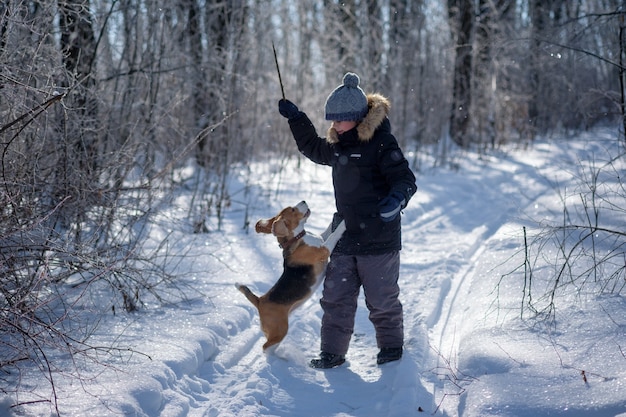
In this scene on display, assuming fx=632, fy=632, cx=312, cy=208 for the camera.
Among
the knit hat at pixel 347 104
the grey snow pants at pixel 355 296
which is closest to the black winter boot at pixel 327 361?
the grey snow pants at pixel 355 296

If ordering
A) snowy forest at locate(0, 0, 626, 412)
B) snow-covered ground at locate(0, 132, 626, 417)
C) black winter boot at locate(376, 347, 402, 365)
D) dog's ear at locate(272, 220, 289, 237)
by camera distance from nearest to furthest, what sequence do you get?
1. snow-covered ground at locate(0, 132, 626, 417)
2. snowy forest at locate(0, 0, 626, 412)
3. black winter boot at locate(376, 347, 402, 365)
4. dog's ear at locate(272, 220, 289, 237)

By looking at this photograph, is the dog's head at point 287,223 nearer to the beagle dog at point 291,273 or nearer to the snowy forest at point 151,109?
the beagle dog at point 291,273

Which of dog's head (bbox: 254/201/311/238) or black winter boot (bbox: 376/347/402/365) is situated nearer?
black winter boot (bbox: 376/347/402/365)

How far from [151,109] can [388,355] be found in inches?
177

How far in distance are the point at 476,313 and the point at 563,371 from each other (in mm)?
1509

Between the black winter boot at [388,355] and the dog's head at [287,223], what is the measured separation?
1072 millimetres

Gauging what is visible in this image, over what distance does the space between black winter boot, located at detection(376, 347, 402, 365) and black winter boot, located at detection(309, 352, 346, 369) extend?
279mm

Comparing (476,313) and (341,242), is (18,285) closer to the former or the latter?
(341,242)

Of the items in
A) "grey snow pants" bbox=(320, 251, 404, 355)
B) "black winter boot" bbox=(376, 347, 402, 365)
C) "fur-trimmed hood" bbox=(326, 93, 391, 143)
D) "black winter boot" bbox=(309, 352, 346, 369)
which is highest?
"fur-trimmed hood" bbox=(326, 93, 391, 143)

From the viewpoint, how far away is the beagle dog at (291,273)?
4.52 metres

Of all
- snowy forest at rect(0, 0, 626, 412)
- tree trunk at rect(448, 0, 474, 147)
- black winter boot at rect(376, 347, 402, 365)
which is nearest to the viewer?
snowy forest at rect(0, 0, 626, 412)

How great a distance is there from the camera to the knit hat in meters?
4.45

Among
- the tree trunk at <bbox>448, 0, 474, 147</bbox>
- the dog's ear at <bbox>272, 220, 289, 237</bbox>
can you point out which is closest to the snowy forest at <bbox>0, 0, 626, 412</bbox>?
the tree trunk at <bbox>448, 0, 474, 147</bbox>

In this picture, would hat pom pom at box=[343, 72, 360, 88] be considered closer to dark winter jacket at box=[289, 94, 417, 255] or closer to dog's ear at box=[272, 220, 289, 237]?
dark winter jacket at box=[289, 94, 417, 255]
